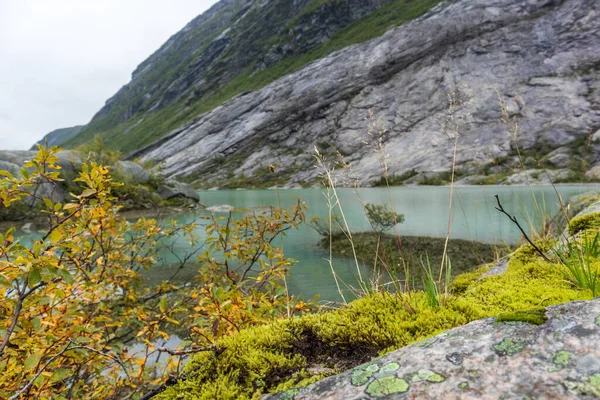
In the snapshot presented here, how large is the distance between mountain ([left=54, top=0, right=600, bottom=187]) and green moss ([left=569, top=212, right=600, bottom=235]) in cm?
3060

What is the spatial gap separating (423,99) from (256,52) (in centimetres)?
9475

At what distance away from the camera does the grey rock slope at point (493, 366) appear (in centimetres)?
100

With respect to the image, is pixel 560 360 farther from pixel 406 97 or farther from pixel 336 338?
pixel 406 97

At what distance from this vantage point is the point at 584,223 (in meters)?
3.84

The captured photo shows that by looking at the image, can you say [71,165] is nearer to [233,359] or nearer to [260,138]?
[233,359]

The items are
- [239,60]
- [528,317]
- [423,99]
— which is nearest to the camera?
[528,317]

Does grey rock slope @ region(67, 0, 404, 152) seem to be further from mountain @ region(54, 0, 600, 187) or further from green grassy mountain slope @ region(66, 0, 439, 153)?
mountain @ region(54, 0, 600, 187)

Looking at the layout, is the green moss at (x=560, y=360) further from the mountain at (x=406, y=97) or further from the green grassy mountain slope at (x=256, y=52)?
the green grassy mountain slope at (x=256, y=52)

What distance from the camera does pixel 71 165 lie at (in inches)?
1041

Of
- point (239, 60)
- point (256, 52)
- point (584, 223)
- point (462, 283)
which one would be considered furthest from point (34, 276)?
point (239, 60)

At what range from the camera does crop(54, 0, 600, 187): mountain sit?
2231 inches

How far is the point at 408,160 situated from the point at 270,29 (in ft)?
388

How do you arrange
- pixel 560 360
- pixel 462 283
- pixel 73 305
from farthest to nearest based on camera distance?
pixel 462 283
pixel 73 305
pixel 560 360

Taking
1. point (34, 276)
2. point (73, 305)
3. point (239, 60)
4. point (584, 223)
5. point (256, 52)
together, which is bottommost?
point (584, 223)
